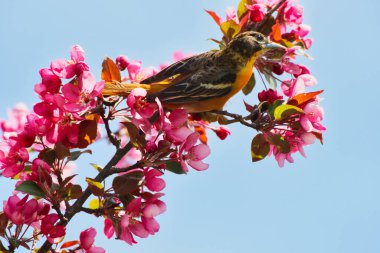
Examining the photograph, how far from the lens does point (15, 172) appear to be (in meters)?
2.91

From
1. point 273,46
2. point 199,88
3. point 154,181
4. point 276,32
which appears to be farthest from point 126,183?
point 276,32

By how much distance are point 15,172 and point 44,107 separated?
0.37 m

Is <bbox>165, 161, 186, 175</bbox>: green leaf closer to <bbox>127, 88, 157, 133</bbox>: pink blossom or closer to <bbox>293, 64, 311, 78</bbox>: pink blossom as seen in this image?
<bbox>127, 88, 157, 133</bbox>: pink blossom

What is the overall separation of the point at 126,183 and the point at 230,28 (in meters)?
1.38

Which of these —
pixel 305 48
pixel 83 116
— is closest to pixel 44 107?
pixel 83 116

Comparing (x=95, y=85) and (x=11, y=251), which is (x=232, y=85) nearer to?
(x=95, y=85)

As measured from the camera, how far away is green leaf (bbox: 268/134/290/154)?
3062 millimetres

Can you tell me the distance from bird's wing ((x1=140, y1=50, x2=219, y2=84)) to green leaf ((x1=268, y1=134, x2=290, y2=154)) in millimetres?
634

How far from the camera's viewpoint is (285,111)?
296 centimetres

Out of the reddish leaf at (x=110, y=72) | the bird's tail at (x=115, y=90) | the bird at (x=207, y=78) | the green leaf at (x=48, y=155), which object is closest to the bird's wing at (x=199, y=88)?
the bird at (x=207, y=78)

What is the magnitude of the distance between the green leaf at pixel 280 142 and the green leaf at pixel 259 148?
68 mm

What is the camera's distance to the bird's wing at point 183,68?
3359 millimetres

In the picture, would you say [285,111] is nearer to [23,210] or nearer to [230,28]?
[230,28]

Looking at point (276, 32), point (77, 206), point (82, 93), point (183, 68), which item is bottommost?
point (77, 206)
